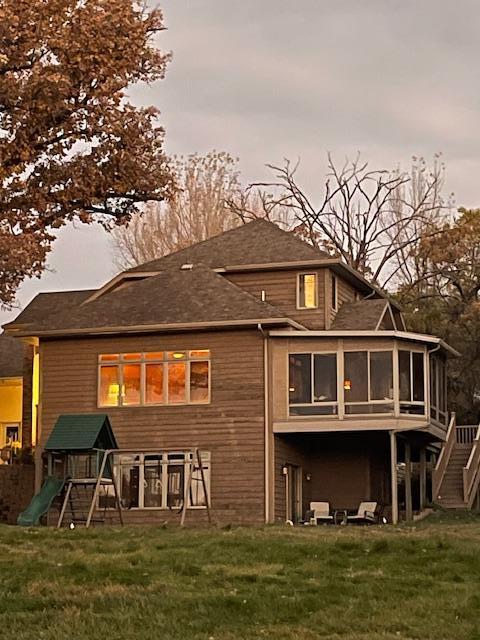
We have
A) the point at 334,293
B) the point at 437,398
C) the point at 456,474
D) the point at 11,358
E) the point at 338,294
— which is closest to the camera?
the point at 334,293

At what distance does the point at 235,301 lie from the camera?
105ft

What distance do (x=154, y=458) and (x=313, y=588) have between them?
17534 mm

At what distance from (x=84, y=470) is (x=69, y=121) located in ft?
32.1

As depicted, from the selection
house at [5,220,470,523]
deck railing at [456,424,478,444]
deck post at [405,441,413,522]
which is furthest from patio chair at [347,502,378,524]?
deck railing at [456,424,478,444]

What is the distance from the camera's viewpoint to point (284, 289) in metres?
33.7

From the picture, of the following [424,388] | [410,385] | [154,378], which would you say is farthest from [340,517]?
[154,378]

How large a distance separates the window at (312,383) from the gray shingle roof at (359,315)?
1.49 meters

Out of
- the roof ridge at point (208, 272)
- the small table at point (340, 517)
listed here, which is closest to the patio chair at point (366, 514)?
the small table at point (340, 517)

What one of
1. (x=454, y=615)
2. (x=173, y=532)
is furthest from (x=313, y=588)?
(x=173, y=532)

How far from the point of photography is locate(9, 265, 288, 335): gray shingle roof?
103ft

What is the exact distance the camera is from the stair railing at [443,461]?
3635 centimetres

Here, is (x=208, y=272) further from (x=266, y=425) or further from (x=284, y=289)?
(x=266, y=425)

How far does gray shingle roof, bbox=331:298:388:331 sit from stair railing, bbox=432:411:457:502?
A: 18.3 ft

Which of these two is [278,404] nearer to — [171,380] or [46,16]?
[171,380]
